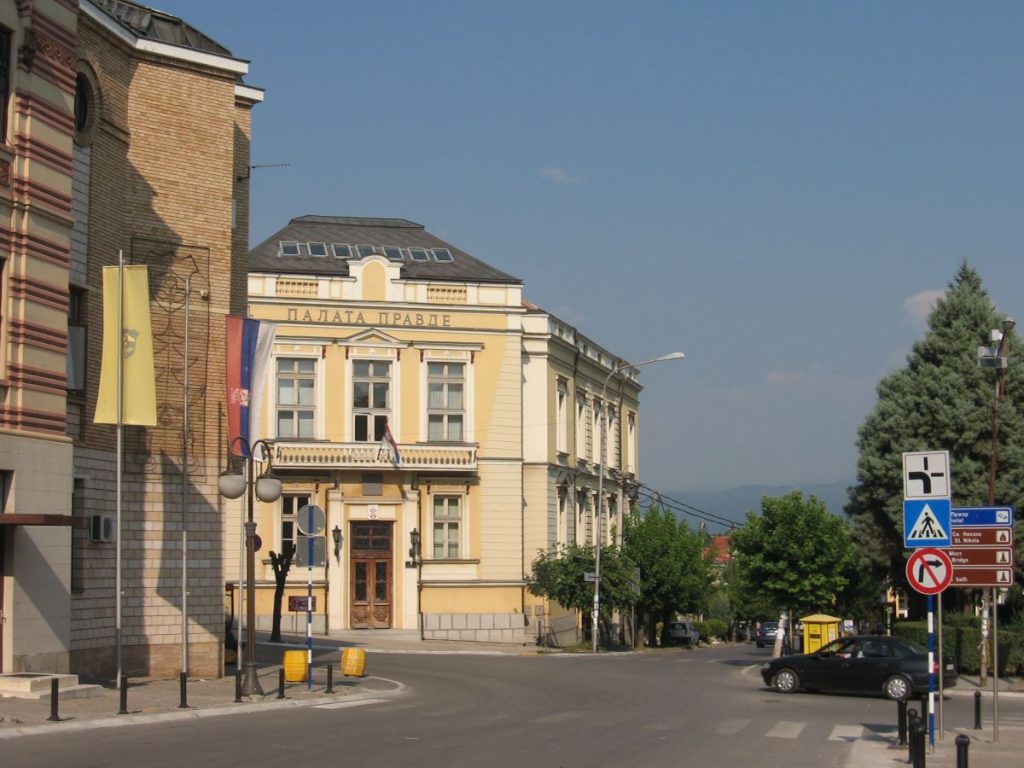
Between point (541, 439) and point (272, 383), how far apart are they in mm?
11389

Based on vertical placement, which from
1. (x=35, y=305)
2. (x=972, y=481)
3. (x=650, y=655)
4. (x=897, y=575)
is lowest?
(x=650, y=655)

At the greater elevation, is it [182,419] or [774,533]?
[182,419]

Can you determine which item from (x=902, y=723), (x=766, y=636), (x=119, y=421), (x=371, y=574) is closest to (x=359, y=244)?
(x=371, y=574)

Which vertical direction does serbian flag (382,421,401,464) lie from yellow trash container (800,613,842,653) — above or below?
above

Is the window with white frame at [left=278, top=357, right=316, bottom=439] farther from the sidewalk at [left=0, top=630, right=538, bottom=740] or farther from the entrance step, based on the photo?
the entrance step

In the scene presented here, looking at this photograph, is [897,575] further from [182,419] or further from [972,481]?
[182,419]

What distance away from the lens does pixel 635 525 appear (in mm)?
57000

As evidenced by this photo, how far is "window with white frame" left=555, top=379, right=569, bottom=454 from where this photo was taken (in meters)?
57.4

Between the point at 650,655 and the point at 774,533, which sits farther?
the point at 650,655

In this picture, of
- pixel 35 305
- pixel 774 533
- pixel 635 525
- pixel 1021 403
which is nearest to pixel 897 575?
pixel 774 533

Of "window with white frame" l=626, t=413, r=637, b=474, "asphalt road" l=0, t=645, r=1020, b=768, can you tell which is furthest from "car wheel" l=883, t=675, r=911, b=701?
"window with white frame" l=626, t=413, r=637, b=474

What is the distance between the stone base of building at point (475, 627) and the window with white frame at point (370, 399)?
723cm

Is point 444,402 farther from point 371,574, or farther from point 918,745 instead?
point 918,745

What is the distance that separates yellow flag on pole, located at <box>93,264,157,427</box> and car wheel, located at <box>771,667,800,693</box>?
48.3ft
